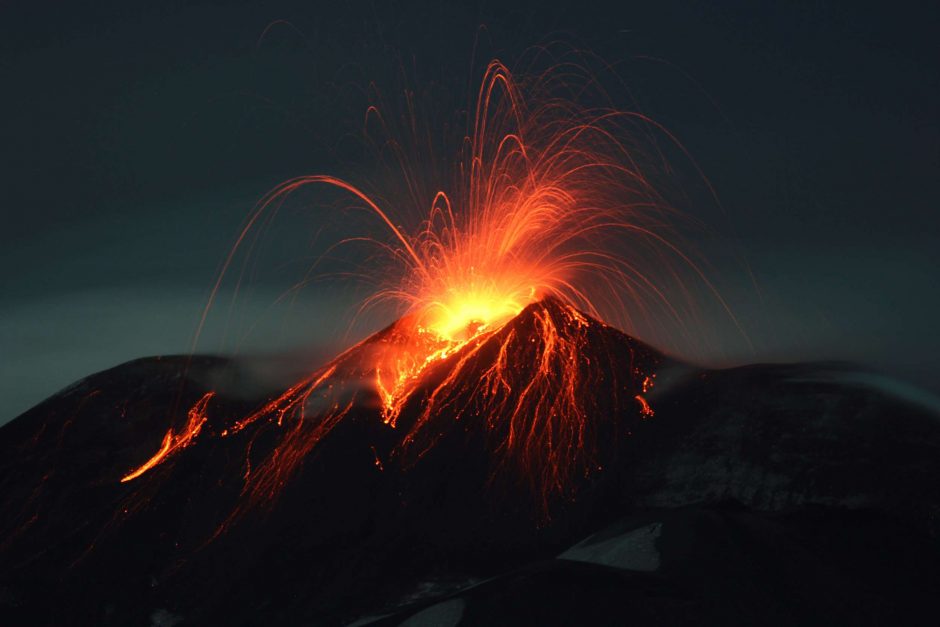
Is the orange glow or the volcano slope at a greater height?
the orange glow

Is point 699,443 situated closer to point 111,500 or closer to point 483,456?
point 483,456

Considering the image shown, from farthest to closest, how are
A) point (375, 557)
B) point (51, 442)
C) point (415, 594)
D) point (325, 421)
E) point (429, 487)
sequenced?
point (51, 442)
point (325, 421)
point (429, 487)
point (375, 557)
point (415, 594)

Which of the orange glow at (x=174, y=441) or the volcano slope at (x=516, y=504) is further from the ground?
the orange glow at (x=174, y=441)

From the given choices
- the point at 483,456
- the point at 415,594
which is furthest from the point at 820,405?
the point at 415,594

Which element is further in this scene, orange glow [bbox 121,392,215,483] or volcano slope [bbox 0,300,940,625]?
orange glow [bbox 121,392,215,483]

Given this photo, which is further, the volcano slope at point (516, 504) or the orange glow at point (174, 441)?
the orange glow at point (174, 441)

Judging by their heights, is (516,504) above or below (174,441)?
below

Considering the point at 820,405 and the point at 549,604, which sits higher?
the point at 820,405

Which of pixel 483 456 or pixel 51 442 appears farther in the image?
pixel 51 442
